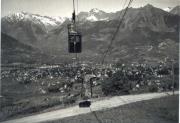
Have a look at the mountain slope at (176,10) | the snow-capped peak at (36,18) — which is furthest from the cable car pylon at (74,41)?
the mountain slope at (176,10)

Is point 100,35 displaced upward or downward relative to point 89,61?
upward

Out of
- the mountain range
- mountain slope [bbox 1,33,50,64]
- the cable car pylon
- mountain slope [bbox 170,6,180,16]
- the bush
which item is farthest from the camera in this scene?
mountain slope [bbox 170,6,180,16]

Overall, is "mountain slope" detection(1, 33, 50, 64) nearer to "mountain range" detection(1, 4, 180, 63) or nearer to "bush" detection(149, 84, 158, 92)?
"mountain range" detection(1, 4, 180, 63)

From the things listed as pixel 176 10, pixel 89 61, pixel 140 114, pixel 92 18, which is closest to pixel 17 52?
pixel 89 61

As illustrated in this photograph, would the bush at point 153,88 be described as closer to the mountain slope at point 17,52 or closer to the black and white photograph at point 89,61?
the black and white photograph at point 89,61

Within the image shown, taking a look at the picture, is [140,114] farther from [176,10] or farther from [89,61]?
[176,10]

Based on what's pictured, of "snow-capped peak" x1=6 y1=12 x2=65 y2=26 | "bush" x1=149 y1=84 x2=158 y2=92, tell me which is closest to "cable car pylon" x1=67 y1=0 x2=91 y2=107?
"snow-capped peak" x1=6 y1=12 x2=65 y2=26
